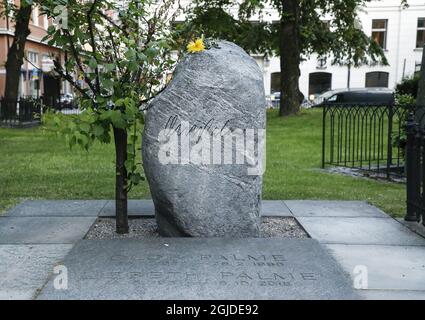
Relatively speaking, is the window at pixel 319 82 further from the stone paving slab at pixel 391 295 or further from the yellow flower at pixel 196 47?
the stone paving slab at pixel 391 295

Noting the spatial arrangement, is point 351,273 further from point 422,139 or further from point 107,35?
point 107,35

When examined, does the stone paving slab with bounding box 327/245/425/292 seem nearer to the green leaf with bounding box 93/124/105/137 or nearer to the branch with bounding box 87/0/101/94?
the green leaf with bounding box 93/124/105/137

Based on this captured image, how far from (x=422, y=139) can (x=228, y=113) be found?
2308mm

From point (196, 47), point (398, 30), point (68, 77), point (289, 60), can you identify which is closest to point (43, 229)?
point (68, 77)

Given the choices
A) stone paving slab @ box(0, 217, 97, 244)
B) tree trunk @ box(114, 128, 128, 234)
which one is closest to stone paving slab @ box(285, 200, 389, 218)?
tree trunk @ box(114, 128, 128, 234)

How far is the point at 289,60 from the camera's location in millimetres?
24203

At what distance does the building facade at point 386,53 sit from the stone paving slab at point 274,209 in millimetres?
39984

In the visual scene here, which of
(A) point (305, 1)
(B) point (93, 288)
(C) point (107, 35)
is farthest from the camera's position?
(A) point (305, 1)

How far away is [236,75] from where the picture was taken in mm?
Result: 5457

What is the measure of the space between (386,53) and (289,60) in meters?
27.8

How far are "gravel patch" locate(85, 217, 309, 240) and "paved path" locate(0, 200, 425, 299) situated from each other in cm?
11

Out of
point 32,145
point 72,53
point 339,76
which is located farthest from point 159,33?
point 339,76

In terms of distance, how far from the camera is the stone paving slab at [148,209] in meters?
6.81

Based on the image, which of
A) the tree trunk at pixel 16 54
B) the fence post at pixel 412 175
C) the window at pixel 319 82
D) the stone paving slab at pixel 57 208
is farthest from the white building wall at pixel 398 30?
the fence post at pixel 412 175
